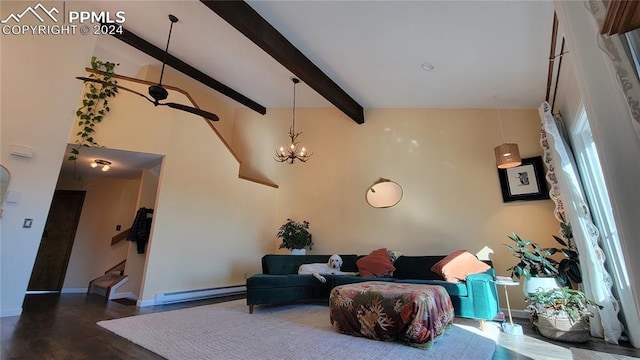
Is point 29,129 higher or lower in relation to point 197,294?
higher

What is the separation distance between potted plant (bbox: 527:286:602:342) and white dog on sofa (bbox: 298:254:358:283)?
8.42 ft

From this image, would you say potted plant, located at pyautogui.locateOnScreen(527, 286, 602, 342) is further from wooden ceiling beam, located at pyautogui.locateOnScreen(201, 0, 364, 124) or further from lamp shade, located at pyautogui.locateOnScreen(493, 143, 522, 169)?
wooden ceiling beam, located at pyautogui.locateOnScreen(201, 0, 364, 124)

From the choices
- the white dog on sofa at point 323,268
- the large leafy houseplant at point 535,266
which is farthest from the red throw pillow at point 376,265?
the large leafy houseplant at point 535,266

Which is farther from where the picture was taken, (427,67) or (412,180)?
(412,180)

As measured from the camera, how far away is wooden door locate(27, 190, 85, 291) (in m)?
4.95

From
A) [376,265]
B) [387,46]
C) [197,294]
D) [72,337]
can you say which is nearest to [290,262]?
[376,265]

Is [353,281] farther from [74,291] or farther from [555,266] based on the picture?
[74,291]

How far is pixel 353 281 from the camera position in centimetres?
398

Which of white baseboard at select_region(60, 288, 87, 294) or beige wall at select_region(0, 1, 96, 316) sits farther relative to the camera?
white baseboard at select_region(60, 288, 87, 294)

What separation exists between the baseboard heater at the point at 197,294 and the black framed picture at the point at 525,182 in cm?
497

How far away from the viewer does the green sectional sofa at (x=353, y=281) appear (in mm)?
3086

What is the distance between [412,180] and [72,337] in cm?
486

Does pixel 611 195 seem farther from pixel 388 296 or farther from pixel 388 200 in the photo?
pixel 388 200

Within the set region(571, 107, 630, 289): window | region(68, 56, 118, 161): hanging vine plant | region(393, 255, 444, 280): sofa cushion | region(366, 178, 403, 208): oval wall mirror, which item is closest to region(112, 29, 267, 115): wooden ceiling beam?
region(68, 56, 118, 161): hanging vine plant
